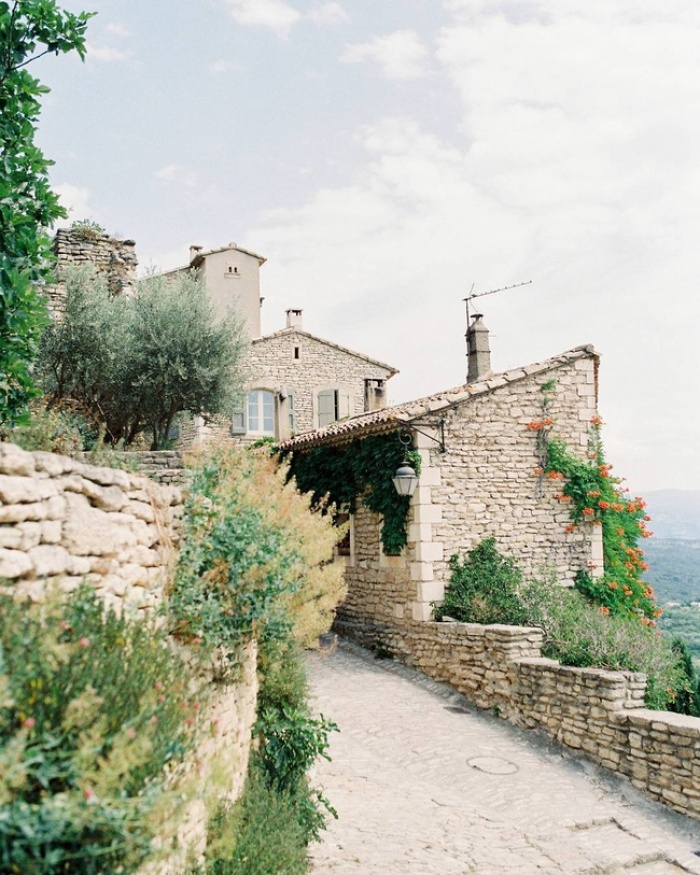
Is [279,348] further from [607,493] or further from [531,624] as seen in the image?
[531,624]

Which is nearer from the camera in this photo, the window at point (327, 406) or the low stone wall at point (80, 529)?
the low stone wall at point (80, 529)

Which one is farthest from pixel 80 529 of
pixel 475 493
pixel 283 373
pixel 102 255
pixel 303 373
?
pixel 303 373

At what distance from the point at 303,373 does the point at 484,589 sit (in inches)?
510

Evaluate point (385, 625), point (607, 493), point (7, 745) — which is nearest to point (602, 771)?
point (385, 625)

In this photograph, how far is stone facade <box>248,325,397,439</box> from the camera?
22953 millimetres

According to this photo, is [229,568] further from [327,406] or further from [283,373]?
[327,406]

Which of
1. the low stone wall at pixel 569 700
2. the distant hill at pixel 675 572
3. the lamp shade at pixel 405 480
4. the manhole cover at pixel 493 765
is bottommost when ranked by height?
the distant hill at pixel 675 572

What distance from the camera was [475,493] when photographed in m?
12.6

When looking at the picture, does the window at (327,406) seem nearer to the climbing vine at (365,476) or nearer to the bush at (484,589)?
the climbing vine at (365,476)

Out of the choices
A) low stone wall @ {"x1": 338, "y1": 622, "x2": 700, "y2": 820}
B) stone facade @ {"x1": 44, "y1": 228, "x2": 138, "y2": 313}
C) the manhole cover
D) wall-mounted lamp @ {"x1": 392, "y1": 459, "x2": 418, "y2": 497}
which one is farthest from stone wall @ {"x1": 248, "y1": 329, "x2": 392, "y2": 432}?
the manhole cover

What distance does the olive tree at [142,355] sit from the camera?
13836mm

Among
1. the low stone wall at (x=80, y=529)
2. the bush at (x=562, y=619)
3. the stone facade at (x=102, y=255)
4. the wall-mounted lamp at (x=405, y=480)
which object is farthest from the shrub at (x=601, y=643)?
the stone facade at (x=102, y=255)

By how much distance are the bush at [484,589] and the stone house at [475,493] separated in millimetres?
170

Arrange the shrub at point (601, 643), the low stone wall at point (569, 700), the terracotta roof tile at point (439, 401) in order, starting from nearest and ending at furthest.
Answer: the low stone wall at point (569, 700) < the shrub at point (601, 643) < the terracotta roof tile at point (439, 401)
